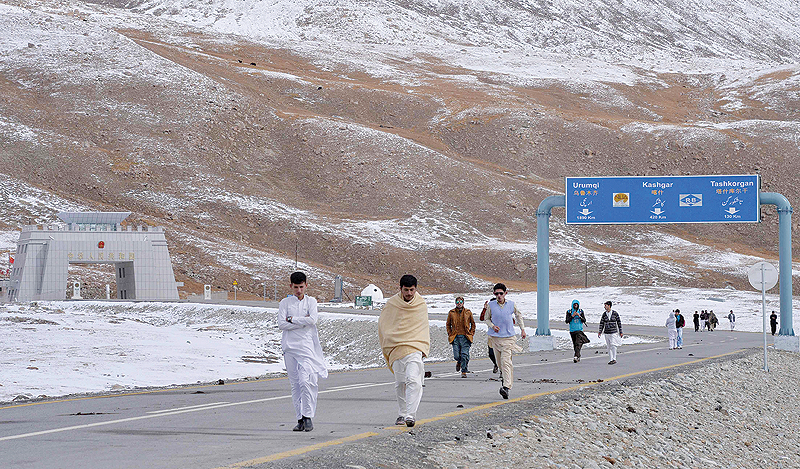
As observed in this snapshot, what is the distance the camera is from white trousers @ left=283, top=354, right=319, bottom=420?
9883 millimetres

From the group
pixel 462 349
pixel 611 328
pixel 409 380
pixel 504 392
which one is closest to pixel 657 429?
pixel 504 392

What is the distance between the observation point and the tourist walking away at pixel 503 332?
14312 mm

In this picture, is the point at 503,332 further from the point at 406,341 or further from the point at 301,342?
the point at 301,342

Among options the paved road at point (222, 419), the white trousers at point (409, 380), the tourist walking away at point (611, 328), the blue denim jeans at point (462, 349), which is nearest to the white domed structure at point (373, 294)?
the tourist walking away at point (611, 328)

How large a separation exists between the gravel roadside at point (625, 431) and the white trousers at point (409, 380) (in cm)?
32

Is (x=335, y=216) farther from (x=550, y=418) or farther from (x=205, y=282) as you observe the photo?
(x=550, y=418)

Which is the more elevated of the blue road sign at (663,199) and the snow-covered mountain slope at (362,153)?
the snow-covered mountain slope at (362,153)

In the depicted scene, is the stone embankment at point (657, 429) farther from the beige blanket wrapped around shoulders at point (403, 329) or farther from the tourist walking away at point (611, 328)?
the tourist walking away at point (611, 328)

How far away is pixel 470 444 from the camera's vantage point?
9867mm

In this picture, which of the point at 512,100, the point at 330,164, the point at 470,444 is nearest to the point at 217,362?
the point at 470,444

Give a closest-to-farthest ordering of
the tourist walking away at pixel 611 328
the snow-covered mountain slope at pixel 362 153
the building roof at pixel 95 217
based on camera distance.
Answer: the tourist walking away at pixel 611 328
the building roof at pixel 95 217
the snow-covered mountain slope at pixel 362 153

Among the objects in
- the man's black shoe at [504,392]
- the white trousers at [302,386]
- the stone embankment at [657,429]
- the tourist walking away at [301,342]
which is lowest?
the stone embankment at [657,429]

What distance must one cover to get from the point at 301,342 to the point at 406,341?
1205 millimetres

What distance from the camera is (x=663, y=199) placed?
91.6 ft
